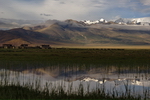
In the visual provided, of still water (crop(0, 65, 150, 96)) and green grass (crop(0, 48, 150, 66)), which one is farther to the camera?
green grass (crop(0, 48, 150, 66))

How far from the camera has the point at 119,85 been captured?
24422 millimetres

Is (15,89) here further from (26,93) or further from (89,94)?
(89,94)

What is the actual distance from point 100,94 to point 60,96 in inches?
133

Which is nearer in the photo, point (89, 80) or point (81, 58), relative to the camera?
point (89, 80)

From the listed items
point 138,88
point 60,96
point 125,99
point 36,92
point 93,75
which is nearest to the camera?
point 125,99

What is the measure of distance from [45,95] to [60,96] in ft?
4.18

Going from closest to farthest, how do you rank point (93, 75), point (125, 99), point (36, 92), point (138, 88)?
point (125, 99) < point (36, 92) < point (138, 88) < point (93, 75)

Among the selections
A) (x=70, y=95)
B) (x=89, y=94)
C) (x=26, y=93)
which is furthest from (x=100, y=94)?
(x=26, y=93)

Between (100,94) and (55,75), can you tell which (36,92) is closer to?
(100,94)

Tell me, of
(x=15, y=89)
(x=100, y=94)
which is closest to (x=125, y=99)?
(x=100, y=94)

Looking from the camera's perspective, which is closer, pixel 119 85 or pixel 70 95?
pixel 70 95

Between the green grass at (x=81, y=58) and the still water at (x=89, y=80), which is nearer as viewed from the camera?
the still water at (x=89, y=80)

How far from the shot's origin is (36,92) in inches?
720

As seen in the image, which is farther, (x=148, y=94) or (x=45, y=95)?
(x=148, y=94)
